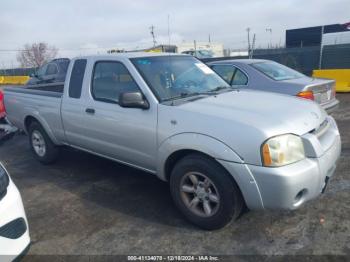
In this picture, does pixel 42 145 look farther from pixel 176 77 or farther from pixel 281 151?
pixel 281 151

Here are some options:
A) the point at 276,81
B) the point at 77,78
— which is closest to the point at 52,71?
the point at 77,78

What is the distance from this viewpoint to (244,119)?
3.05m

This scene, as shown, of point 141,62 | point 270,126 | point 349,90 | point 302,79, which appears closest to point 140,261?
point 270,126

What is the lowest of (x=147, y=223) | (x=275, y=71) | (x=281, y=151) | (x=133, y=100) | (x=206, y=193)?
(x=147, y=223)

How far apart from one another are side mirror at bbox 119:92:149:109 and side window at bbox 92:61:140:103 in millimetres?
228

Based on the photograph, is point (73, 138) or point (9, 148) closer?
point (73, 138)

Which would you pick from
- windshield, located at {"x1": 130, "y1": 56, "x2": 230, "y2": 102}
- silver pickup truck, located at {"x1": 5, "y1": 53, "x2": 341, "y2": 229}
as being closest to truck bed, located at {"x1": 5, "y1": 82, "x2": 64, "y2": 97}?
silver pickup truck, located at {"x1": 5, "y1": 53, "x2": 341, "y2": 229}

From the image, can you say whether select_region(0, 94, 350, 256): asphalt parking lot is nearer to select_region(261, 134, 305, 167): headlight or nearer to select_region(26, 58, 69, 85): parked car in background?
select_region(261, 134, 305, 167): headlight

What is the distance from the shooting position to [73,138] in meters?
4.89

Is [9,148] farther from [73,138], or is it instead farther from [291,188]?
[291,188]

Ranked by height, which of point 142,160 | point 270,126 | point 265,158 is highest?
point 270,126

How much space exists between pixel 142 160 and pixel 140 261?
1229 millimetres

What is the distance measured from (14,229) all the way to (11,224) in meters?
0.06

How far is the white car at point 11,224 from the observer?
98.9 inches
